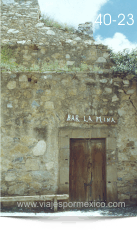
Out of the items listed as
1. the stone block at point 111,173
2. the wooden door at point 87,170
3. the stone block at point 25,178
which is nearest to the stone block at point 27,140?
the stone block at point 25,178

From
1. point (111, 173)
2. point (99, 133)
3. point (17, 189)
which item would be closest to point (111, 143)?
point (99, 133)

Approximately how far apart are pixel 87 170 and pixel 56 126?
1.27m

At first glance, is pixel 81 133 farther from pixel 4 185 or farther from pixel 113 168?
pixel 4 185

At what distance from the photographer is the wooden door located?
5298 mm

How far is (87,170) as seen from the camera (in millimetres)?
5367

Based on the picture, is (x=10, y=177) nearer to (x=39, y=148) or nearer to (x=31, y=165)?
(x=31, y=165)

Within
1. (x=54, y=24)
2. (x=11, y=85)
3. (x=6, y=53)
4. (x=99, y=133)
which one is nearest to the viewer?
(x=99, y=133)

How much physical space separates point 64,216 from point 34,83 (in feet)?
9.86

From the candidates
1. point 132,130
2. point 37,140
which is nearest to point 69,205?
point 37,140

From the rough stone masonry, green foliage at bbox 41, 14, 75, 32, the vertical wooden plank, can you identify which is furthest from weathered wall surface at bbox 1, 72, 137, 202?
green foliage at bbox 41, 14, 75, 32

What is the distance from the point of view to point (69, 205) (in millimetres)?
5145

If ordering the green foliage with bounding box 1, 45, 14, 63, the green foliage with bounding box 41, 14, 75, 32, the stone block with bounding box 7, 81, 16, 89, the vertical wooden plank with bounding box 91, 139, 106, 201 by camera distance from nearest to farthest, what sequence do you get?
the vertical wooden plank with bounding box 91, 139, 106, 201 → the stone block with bounding box 7, 81, 16, 89 → the green foliage with bounding box 1, 45, 14, 63 → the green foliage with bounding box 41, 14, 75, 32

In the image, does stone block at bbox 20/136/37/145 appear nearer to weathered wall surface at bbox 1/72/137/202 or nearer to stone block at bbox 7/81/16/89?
weathered wall surface at bbox 1/72/137/202

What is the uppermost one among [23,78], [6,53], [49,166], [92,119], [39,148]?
[6,53]
